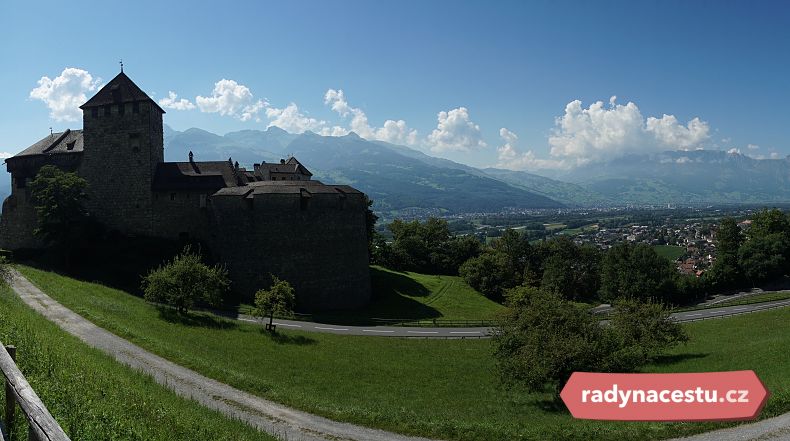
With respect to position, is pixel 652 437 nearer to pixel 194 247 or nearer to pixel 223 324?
pixel 223 324

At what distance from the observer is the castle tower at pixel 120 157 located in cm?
4784

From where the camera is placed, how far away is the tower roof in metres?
47.7

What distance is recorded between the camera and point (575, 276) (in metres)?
76.0

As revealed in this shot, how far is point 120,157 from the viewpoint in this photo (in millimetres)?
48094

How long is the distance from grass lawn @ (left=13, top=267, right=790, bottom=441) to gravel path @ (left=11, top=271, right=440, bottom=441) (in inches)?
19.8

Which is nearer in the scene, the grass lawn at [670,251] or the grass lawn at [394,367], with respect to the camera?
the grass lawn at [394,367]

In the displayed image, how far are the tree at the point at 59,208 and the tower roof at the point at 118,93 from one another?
8.90m

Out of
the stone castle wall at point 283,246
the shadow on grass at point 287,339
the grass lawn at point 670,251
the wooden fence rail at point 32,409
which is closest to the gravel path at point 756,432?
the wooden fence rail at point 32,409

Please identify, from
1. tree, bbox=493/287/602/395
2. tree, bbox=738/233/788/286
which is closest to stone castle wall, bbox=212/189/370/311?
tree, bbox=493/287/602/395

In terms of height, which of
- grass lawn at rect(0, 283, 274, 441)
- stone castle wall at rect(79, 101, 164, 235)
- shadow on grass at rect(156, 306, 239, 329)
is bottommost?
shadow on grass at rect(156, 306, 239, 329)

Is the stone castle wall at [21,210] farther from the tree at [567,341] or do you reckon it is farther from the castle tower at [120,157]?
the tree at [567,341]

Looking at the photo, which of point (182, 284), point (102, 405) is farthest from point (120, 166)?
point (102, 405)

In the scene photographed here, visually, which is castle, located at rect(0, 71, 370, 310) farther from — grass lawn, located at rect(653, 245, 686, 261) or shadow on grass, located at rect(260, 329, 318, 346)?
grass lawn, located at rect(653, 245, 686, 261)

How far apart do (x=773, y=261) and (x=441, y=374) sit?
63256 millimetres
